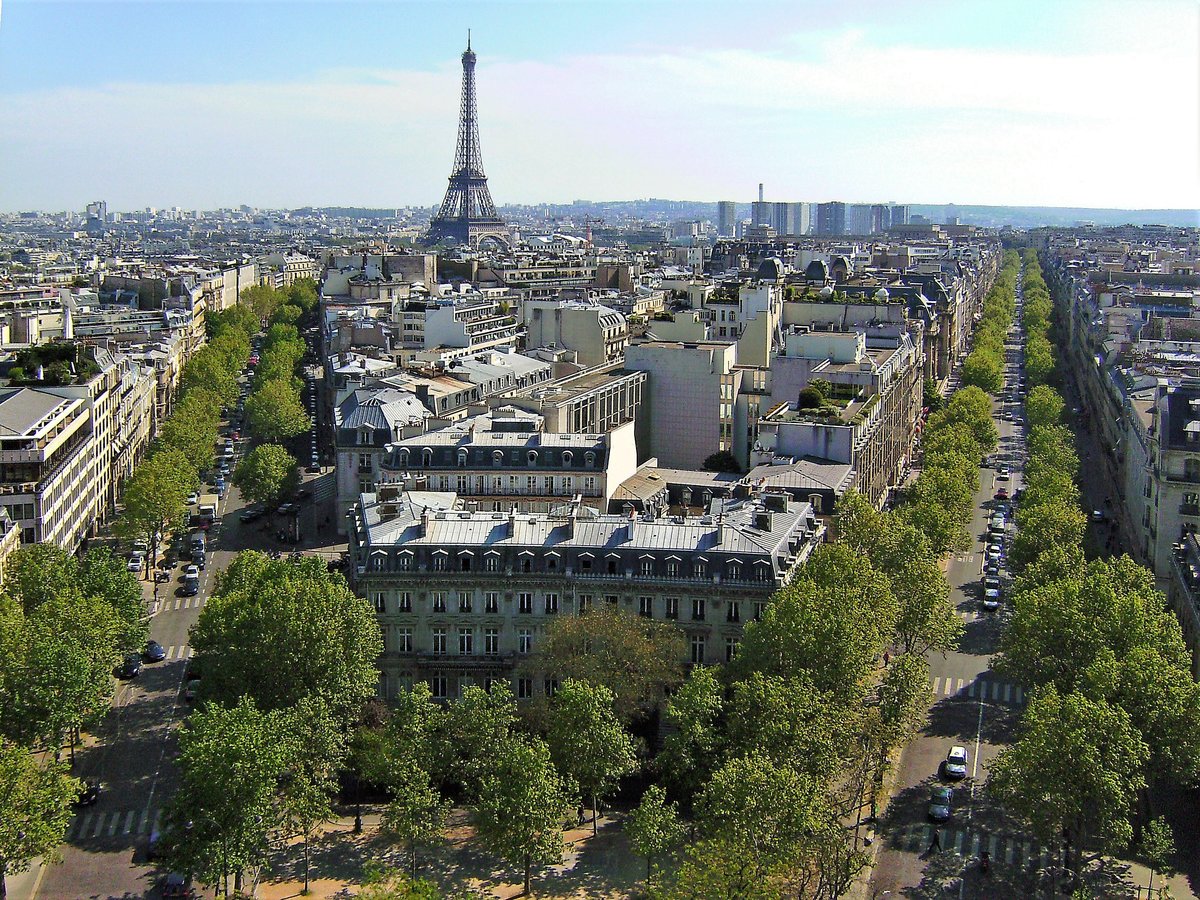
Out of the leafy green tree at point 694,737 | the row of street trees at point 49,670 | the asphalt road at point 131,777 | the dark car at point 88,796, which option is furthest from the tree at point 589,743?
the dark car at point 88,796

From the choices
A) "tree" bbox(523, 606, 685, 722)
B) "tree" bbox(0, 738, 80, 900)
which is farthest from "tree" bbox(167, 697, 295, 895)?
"tree" bbox(523, 606, 685, 722)

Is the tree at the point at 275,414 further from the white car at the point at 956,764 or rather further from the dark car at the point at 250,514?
the white car at the point at 956,764

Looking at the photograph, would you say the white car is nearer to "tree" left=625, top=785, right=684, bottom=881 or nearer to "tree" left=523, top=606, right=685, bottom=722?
"tree" left=523, top=606, right=685, bottom=722

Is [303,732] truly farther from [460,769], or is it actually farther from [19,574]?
[19,574]

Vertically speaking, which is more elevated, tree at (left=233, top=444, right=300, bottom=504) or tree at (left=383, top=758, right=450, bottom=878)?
tree at (left=233, top=444, right=300, bottom=504)

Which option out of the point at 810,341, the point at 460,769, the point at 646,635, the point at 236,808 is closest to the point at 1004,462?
the point at 810,341

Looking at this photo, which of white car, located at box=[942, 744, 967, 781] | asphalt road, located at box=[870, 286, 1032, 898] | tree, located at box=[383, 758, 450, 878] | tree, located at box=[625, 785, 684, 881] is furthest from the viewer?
white car, located at box=[942, 744, 967, 781]
